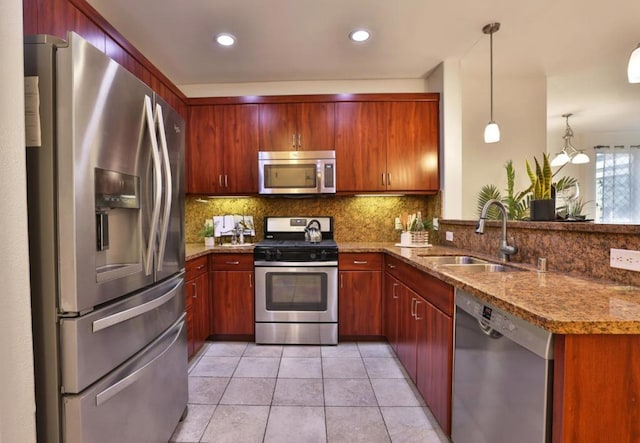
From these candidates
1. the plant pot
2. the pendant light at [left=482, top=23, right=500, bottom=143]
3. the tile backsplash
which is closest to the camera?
Result: the plant pot

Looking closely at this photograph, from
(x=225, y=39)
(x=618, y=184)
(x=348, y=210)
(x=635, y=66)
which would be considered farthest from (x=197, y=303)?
(x=618, y=184)

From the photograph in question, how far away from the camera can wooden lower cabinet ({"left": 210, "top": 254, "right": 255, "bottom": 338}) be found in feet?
9.21

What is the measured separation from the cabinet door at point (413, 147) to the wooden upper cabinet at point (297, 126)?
2.04 ft

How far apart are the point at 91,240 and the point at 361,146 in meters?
2.46

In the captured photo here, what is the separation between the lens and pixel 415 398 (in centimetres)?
→ 196

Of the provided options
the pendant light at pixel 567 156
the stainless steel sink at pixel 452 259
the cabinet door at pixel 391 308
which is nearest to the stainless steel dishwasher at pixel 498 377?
the stainless steel sink at pixel 452 259

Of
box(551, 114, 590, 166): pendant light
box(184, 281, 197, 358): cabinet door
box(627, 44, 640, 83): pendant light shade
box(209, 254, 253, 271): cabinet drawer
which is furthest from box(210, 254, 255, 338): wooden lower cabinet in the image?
box(551, 114, 590, 166): pendant light

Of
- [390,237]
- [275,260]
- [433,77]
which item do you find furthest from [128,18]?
[390,237]

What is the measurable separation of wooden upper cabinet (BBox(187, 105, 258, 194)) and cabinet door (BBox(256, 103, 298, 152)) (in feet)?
0.27

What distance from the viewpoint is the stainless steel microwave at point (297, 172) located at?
2.95 m

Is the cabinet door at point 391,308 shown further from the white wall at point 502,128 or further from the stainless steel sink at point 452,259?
the white wall at point 502,128

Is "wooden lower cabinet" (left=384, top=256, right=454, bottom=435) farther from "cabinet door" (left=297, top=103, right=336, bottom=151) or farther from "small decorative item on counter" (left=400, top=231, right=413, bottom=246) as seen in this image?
"cabinet door" (left=297, top=103, right=336, bottom=151)

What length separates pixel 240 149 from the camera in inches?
Answer: 120

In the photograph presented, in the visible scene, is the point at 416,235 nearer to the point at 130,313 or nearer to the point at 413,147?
the point at 413,147
